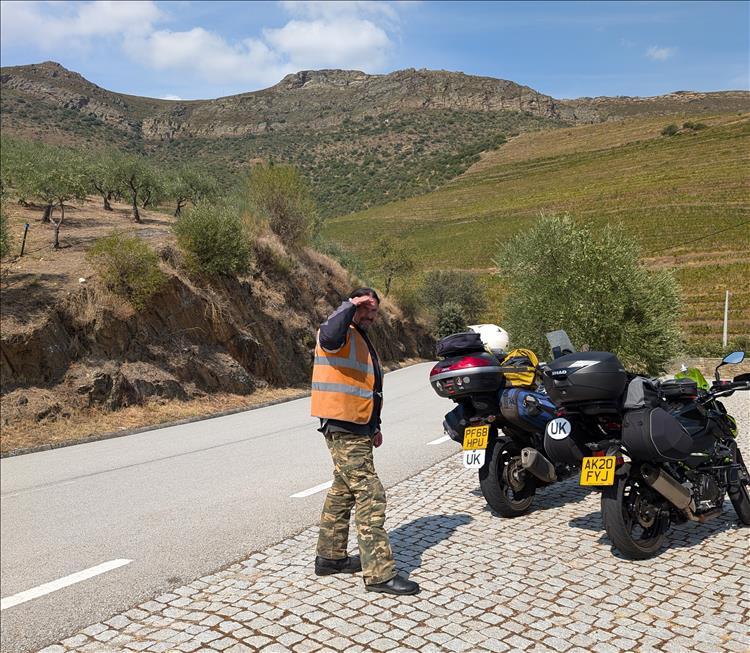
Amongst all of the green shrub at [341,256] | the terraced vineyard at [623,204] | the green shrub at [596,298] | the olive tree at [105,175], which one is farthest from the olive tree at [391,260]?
the green shrub at [596,298]

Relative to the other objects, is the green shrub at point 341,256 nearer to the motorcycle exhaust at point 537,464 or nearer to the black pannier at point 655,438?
the motorcycle exhaust at point 537,464

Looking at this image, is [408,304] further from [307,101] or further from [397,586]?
[307,101]

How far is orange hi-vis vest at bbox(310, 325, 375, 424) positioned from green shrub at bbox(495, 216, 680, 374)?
610 inches

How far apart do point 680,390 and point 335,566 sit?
3222 millimetres

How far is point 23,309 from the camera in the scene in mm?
14070

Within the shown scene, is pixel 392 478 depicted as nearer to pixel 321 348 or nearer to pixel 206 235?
pixel 321 348

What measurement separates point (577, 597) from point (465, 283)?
4933cm

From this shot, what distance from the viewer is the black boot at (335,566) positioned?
4758mm

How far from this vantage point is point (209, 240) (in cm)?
2002

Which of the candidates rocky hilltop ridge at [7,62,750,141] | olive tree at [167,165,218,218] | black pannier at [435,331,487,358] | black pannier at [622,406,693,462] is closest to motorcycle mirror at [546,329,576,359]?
black pannier at [435,331,487,358]

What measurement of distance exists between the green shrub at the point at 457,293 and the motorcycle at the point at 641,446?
45.3m

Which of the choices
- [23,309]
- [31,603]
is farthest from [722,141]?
[31,603]

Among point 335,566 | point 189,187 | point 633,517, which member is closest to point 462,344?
point 633,517

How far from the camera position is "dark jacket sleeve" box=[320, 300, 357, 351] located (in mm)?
4500
